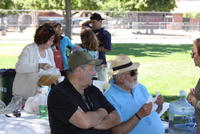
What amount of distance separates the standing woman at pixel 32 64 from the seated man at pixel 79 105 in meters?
1.84

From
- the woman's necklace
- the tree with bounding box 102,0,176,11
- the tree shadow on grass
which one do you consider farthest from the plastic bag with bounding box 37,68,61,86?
the tree with bounding box 102,0,176,11

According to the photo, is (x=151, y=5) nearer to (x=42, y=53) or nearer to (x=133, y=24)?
(x=133, y=24)

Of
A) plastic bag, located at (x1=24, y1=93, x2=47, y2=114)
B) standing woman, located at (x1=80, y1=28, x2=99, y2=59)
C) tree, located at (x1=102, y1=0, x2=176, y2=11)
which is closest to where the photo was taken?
plastic bag, located at (x1=24, y1=93, x2=47, y2=114)

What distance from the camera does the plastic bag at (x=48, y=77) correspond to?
4.66 meters

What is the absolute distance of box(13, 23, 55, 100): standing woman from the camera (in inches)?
194

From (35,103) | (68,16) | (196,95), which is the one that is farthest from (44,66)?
(68,16)

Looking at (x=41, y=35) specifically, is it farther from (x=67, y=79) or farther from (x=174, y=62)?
(x=174, y=62)

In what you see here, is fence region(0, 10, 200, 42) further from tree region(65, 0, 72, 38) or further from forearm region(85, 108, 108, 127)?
forearm region(85, 108, 108, 127)

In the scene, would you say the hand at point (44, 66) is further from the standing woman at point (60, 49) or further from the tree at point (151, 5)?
the tree at point (151, 5)

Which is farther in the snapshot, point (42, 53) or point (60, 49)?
point (60, 49)

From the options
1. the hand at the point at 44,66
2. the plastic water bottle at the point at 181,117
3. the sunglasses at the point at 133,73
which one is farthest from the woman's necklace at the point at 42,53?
the plastic water bottle at the point at 181,117

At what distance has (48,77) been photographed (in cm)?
478

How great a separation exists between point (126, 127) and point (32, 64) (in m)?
2.02

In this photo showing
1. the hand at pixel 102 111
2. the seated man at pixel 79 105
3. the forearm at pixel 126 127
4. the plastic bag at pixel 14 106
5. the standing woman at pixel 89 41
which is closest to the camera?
the seated man at pixel 79 105
